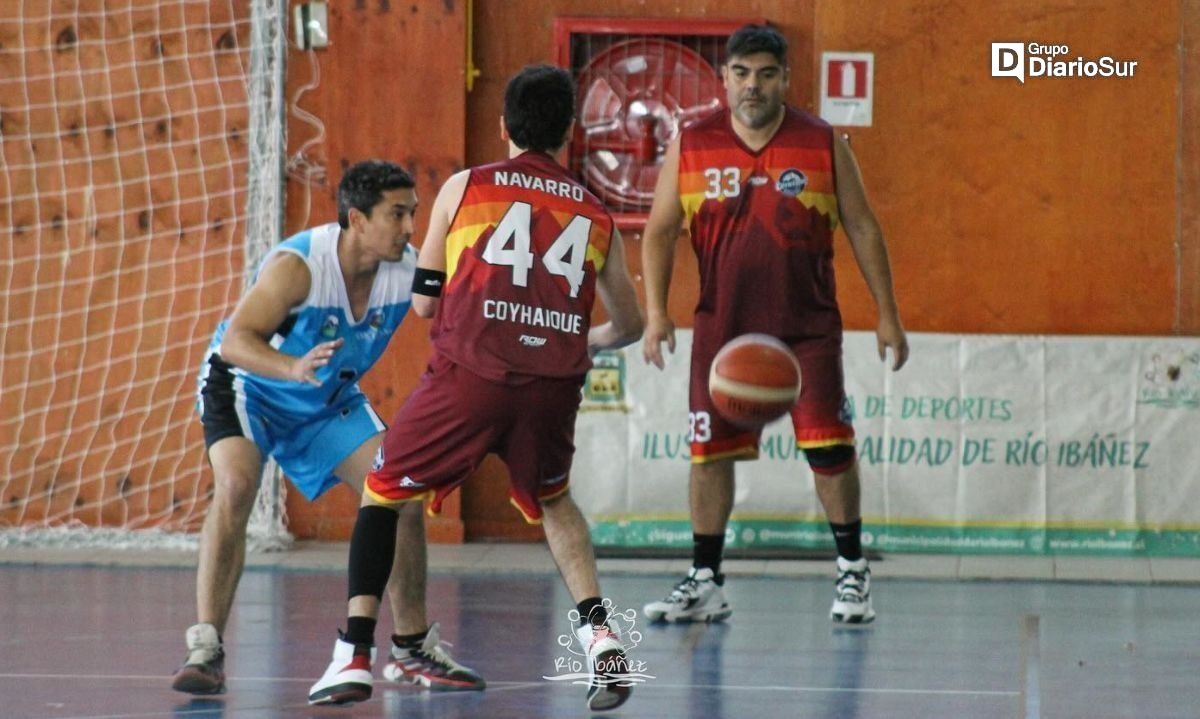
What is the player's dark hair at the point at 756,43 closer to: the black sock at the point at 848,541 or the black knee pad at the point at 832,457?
the black knee pad at the point at 832,457

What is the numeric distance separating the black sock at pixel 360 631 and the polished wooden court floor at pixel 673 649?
0.20 metres

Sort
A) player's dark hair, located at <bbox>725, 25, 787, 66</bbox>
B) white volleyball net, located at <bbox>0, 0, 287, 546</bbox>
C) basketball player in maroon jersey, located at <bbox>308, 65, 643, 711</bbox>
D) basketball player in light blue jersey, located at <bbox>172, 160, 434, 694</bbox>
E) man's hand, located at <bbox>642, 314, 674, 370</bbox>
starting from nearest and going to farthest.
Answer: basketball player in maroon jersey, located at <bbox>308, 65, 643, 711</bbox>
basketball player in light blue jersey, located at <bbox>172, 160, 434, 694</bbox>
man's hand, located at <bbox>642, 314, 674, 370</bbox>
player's dark hair, located at <bbox>725, 25, 787, 66</bbox>
white volleyball net, located at <bbox>0, 0, 287, 546</bbox>

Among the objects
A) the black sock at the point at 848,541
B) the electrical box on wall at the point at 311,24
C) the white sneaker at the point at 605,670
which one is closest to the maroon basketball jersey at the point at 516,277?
the white sneaker at the point at 605,670

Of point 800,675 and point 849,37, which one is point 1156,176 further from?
point 800,675

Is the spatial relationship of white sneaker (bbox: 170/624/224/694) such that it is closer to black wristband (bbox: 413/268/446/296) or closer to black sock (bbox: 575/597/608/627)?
black sock (bbox: 575/597/608/627)

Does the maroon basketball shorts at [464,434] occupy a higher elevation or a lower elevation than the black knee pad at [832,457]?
higher

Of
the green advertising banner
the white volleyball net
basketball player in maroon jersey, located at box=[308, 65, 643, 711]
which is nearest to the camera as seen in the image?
basketball player in maroon jersey, located at box=[308, 65, 643, 711]

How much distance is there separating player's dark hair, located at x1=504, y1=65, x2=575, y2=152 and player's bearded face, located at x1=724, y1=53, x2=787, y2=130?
159 cm

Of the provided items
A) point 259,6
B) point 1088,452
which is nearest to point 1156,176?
point 1088,452

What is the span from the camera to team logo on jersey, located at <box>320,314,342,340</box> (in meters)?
5.60

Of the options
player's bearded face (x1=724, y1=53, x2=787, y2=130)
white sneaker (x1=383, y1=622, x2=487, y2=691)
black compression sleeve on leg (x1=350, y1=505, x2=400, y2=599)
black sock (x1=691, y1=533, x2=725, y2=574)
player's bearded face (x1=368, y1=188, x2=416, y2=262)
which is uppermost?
player's bearded face (x1=724, y1=53, x2=787, y2=130)

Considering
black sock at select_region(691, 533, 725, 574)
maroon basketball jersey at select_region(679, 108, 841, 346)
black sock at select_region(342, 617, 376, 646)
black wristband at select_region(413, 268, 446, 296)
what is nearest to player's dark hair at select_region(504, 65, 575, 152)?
black wristband at select_region(413, 268, 446, 296)

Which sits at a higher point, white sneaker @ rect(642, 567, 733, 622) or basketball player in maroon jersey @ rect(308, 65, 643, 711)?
basketball player in maroon jersey @ rect(308, 65, 643, 711)

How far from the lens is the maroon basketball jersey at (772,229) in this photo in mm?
6770
